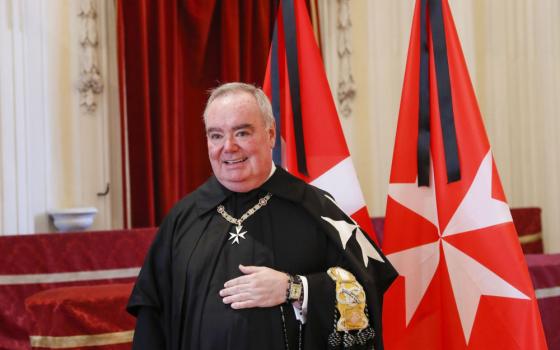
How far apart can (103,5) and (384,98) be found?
2595mm

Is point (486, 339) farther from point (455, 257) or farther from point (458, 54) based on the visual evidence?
point (458, 54)

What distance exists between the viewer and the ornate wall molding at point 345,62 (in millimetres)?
6250

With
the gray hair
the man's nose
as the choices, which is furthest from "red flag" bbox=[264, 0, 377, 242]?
the man's nose

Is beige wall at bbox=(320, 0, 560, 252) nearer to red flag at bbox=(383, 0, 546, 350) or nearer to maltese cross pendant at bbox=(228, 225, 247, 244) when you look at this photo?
red flag at bbox=(383, 0, 546, 350)

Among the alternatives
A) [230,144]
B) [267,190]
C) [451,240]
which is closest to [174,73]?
[451,240]

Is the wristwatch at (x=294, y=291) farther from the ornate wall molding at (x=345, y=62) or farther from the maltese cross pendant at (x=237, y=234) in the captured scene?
the ornate wall molding at (x=345, y=62)

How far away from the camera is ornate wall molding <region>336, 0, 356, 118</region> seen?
6.25 meters

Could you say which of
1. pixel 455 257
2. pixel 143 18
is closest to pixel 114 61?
pixel 143 18

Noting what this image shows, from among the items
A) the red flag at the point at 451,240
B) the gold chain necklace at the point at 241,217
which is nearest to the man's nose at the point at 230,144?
the gold chain necklace at the point at 241,217

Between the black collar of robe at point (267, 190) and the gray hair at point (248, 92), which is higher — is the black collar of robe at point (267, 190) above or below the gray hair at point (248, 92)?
below

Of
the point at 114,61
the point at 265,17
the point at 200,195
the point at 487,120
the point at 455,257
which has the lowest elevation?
the point at 455,257

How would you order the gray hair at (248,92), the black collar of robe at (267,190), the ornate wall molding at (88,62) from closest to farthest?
the gray hair at (248,92) → the black collar of robe at (267,190) → the ornate wall molding at (88,62)

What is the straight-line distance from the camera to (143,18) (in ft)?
17.7

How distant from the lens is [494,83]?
19.3ft
